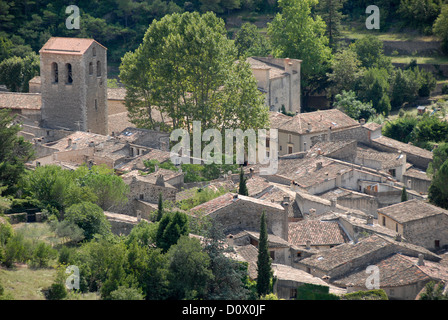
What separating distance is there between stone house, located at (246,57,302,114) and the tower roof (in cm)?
1081

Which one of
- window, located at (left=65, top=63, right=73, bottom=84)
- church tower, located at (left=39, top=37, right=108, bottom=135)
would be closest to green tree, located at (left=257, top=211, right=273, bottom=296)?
church tower, located at (left=39, top=37, right=108, bottom=135)

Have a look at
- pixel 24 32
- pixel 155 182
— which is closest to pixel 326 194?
pixel 155 182

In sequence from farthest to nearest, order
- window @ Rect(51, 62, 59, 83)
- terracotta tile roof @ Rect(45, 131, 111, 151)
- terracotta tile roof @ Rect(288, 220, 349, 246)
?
1. window @ Rect(51, 62, 59, 83)
2. terracotta tile roof @ Rect(45, 131, 111, 151)
3. terracotta tile roof @ Rect(288, 220, 349, 246)

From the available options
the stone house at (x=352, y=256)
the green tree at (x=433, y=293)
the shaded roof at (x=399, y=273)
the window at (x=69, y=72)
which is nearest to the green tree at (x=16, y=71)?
the window at (x=69, y=72)

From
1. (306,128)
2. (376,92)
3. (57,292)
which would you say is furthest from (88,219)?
(376,92)

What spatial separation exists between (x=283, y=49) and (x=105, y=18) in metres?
18.6

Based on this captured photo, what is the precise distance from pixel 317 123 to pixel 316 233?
58.7 feet

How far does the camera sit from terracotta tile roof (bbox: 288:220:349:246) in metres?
34.0

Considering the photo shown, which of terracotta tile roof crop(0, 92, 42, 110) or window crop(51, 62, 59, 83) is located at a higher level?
window crop(51, 62, 59, 83)

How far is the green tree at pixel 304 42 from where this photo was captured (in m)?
64.6

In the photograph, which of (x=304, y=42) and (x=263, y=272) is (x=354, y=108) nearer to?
(x=304, y=42)

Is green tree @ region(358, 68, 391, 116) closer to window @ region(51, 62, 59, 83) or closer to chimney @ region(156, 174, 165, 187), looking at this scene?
window @ region(51, 62, 59, 83)

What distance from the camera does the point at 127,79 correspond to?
51062mm

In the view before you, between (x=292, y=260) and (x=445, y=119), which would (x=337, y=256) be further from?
(x=445, y=119)
